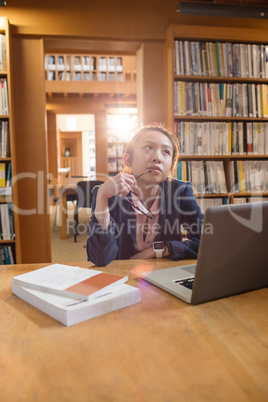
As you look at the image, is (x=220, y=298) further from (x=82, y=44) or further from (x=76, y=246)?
(x=76, y=246)

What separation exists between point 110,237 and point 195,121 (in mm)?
2123

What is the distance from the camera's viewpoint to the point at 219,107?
10.3 feet

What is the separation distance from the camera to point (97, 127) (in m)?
9.41

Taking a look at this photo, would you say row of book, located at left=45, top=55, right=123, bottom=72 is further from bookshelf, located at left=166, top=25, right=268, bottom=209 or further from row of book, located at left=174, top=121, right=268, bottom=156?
row of book, located at left=174, top=121, right=268, bottom=156

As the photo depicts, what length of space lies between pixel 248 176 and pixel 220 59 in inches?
45.5

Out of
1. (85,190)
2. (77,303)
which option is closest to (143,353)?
(77,303)

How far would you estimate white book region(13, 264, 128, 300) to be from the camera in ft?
2.76

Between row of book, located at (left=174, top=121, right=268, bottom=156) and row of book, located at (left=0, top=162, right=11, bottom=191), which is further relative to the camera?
row of book, located at (left=174, top=121, right=268, bottom=156)

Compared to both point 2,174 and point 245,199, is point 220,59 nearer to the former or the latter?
point 245,199

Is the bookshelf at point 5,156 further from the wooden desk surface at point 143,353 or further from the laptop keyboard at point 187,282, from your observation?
the laptop keyboard at point 187,282

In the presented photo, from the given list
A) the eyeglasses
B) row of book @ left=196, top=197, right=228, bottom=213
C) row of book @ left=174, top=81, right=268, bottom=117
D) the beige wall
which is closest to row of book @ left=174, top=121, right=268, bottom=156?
row of book @ left=174, top=81, right=268, bottom=117

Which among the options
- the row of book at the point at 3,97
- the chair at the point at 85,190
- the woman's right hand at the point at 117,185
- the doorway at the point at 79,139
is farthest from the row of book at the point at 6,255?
the doorway at the point at 79,139

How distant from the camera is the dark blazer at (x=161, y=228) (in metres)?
1.38

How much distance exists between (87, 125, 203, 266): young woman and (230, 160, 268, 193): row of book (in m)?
1.58
